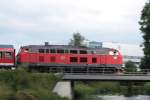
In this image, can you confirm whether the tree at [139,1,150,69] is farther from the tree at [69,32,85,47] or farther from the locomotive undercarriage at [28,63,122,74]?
the tree at [69,32,85,47]

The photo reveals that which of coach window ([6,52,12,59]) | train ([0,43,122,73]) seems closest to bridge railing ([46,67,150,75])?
train ([0,43,122,73])

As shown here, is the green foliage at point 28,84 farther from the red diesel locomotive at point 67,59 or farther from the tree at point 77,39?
the tree at point 77,39

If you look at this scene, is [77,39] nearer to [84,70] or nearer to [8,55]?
[84,70]

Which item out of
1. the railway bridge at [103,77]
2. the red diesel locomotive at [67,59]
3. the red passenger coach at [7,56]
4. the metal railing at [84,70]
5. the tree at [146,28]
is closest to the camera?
the railway bridge at [103,77]

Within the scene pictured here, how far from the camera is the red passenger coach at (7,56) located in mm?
71750

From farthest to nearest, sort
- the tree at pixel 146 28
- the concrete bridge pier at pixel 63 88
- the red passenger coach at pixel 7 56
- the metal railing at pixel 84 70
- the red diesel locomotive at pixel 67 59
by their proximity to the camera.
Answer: the tree at pixel 146 28, the red diesel locomotive at pixel 67 59, the metal railing at pixel 84 70, the red passenger coach at pixel 7 56, the concrete bridge pier at pixel 63 88

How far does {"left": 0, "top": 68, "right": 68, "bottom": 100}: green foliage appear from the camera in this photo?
55594 millimetres

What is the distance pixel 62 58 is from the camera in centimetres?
7375

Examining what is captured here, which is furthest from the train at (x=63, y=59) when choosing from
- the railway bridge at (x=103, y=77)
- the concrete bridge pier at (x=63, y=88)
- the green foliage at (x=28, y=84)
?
the green foliage at (x=28, y=84)

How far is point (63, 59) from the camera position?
242 ft

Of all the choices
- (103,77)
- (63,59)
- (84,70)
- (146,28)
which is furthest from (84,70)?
(146,28)

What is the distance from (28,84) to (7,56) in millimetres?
12611

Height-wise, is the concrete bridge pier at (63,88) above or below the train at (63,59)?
below

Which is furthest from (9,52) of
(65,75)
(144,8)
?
(144,8)
